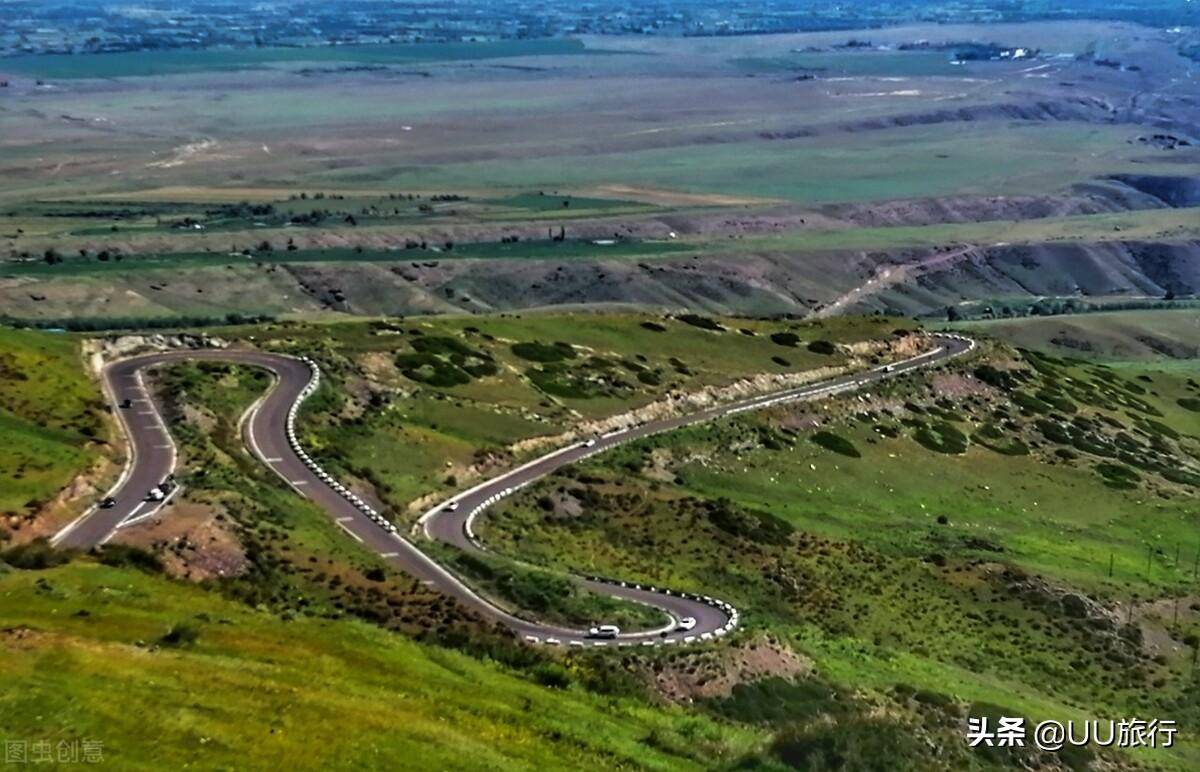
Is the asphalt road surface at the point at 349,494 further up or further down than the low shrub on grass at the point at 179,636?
further down

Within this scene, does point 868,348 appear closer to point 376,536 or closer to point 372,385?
point 372,385

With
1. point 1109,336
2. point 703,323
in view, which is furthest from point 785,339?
point 1109,336

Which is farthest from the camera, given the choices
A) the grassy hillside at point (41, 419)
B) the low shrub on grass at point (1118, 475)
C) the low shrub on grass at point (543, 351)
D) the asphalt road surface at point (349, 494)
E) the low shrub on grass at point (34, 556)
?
the low shrub on grass at point (543, 351)

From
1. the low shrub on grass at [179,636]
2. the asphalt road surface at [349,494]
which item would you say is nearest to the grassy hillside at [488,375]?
the asphalt road surface at [349,494]

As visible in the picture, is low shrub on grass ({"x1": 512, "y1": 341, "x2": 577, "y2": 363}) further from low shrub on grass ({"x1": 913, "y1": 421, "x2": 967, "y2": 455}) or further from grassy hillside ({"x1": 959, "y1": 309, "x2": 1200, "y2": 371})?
grassy hillside ({"x1": 959, "y1": 309, "x2": 1200, "y2": 371})

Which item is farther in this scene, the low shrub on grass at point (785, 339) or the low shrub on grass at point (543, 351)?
the low shrub on grass at point (785, 339)

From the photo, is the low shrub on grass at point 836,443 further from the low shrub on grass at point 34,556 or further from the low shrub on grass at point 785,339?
the low shrub on grass at point 34,556

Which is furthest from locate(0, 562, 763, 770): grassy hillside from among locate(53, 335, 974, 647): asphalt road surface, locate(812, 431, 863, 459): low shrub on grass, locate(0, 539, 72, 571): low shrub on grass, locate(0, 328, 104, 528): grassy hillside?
locate(812, 431, 863, 459): low shrub on grass
